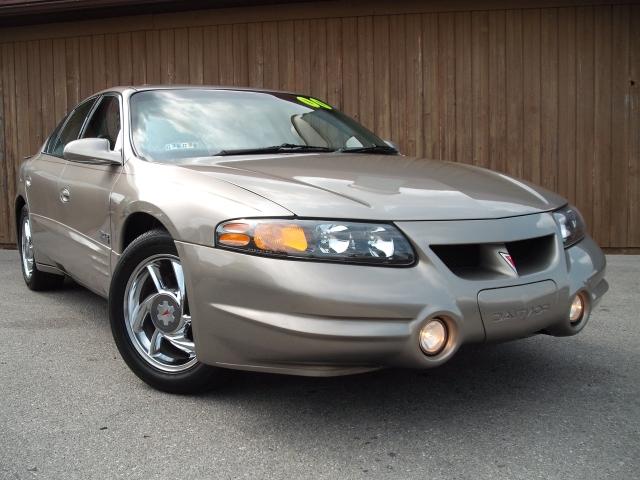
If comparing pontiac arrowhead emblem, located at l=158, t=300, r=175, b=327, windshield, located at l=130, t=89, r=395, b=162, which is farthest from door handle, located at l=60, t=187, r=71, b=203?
pontiac arrowhead emblem, located at l=158, t=300, r=175, b=327

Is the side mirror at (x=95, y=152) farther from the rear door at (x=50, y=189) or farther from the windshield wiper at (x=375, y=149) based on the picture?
the windshield wiper at (x=375, y=149)

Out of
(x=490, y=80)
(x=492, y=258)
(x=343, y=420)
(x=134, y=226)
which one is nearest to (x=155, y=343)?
(x=134, y=226)

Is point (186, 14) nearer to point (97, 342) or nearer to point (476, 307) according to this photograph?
point (97, 342)

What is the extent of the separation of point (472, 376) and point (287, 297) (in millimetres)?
1256

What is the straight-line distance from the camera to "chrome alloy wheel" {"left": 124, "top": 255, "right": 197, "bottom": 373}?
3.12m

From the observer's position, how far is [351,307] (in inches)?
98.5

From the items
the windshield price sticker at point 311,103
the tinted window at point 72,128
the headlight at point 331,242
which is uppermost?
the windshield price sticker at point 311,103

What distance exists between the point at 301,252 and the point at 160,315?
0.90 metres

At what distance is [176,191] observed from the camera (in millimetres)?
3061

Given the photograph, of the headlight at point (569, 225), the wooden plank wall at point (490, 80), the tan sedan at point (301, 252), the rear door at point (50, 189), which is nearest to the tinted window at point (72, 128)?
the rear door at point (50, 189)

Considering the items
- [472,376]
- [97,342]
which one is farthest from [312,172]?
[97,342]

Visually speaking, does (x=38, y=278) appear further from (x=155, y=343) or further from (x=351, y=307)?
(x=351, y=307)

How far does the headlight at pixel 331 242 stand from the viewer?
258 centimetres

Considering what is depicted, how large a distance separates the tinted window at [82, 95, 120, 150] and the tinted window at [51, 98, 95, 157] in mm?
204
